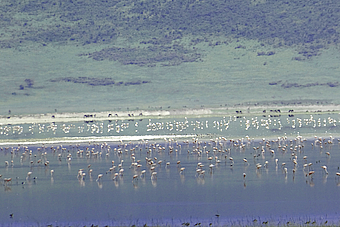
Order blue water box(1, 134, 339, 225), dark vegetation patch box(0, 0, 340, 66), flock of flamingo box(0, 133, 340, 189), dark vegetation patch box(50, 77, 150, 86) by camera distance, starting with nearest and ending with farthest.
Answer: blue water box(1, 134, 339, 225), flock of flamingo box(0, 133, 340, 189), dark vegetation patch box(50, 77, 150, 86), dark vegetation patch box(0, 0, 340, 66)

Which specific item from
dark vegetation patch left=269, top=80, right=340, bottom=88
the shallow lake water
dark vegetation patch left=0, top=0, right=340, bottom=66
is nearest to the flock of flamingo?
the shallow lake water

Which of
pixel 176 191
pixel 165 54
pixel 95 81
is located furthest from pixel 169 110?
pixel 176 191

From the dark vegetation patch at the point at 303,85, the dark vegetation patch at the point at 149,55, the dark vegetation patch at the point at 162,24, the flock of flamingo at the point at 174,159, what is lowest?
the flock of flamingo at the point at 174,159

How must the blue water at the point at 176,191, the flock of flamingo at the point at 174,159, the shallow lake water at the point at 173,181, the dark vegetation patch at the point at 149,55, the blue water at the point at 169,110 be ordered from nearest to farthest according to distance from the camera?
the blue water at the point at 176,191, the shallow lake water at the point at 173,181, the blue water at the point at 169,110, the flock of flamingo at the point at 174,159, the dark vegetation patch at the point at 149,55

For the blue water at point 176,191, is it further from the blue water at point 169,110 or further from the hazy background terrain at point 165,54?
the hazy background terrain at point 165,54

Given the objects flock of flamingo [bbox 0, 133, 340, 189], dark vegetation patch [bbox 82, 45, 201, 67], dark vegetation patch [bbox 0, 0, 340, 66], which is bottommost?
flock of flamingo [bbox 0, 133, 340, 189]

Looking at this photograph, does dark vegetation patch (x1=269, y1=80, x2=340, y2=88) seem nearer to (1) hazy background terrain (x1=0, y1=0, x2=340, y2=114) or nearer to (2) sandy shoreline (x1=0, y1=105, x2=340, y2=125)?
(1) hazy background terrain (x1=0, y1=0, x2=340, y2=114)

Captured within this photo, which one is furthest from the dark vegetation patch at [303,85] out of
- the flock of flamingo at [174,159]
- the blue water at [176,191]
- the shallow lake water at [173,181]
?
the blue water at [176,191]

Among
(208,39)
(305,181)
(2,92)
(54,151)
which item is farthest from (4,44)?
(305,181)
